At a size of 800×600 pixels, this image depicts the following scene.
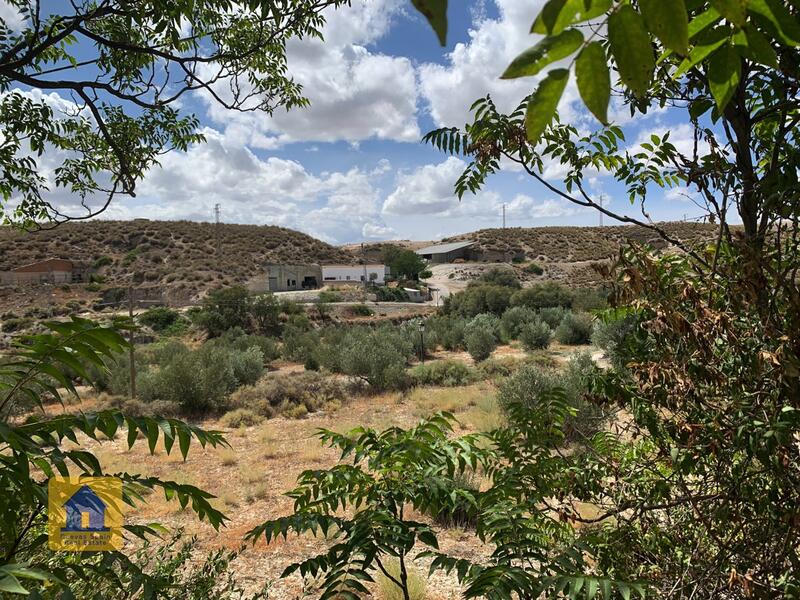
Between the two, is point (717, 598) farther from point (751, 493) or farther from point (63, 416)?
point (63, 416)

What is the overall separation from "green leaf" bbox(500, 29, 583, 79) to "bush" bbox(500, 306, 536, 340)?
23489 millimetres

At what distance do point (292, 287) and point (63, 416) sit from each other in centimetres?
Answer: 4753

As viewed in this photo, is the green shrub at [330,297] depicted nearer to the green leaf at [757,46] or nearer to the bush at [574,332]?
the bush at [574,332]

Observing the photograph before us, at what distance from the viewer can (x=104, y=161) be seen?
5043 millimetres

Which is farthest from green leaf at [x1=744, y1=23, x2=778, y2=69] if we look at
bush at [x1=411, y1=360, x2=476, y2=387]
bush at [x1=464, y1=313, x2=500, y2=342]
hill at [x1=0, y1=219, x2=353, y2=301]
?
hill at [x1=0, y1=219, x2=353, y2=301]

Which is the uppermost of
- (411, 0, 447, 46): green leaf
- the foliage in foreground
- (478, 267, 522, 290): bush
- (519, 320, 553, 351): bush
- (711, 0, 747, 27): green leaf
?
(711, 0, 747, 27): green leaf

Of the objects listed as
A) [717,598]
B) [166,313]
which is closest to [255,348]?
[166,313]

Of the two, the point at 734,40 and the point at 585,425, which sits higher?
the point at 734,40

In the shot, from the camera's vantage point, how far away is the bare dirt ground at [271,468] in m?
5.72

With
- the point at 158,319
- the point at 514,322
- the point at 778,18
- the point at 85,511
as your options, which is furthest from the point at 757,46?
the point at 158,319

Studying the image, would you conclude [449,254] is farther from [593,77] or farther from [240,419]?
[593,77]

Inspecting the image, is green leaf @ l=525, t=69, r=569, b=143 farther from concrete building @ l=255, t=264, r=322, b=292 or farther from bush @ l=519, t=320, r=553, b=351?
concrete building @ l=255, t=264, r=322, b=292

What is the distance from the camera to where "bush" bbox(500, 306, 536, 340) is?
2389 centimetres
